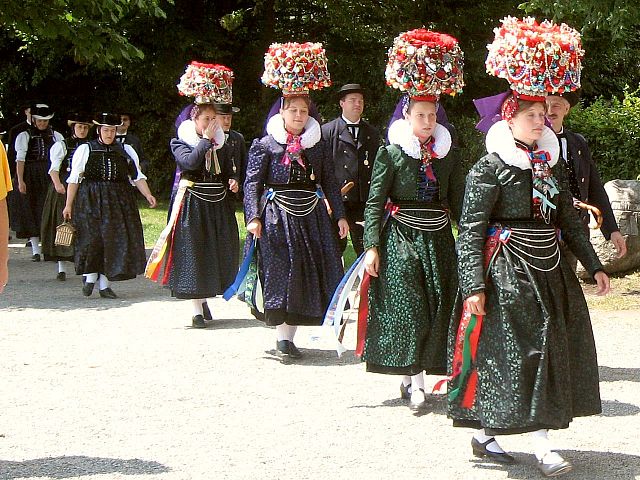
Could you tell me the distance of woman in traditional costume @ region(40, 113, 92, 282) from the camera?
11.4 metres

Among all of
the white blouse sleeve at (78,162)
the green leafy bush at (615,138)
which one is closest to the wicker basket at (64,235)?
the white blouse sleeve at (78,162)

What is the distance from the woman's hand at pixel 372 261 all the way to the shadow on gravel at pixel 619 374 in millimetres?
1793

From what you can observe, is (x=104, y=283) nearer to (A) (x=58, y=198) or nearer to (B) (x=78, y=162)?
(B) (x=78, y=162)

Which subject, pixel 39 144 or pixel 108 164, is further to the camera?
pixel 39 144

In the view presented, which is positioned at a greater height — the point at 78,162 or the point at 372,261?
the point at 78,162

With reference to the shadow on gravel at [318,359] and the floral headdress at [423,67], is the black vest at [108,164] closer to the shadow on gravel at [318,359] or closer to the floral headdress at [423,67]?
the shadow on gravel at [318,359]

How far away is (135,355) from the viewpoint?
26.0ft

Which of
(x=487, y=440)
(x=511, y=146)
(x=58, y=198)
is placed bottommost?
(x=487, y=440)

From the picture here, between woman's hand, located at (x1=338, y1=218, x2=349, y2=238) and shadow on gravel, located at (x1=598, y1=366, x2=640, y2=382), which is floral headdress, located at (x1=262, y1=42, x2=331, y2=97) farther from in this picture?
shadow on gravel, located at (x1=598, y1=366, x2=640, y2=382)

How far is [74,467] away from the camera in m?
5.15

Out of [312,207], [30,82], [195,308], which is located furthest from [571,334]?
[30,82]

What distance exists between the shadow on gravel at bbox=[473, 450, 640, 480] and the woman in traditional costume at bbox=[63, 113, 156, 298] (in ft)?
20.5

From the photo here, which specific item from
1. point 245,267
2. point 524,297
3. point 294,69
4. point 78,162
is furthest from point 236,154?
point 524,297

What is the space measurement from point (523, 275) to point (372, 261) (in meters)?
1.36
